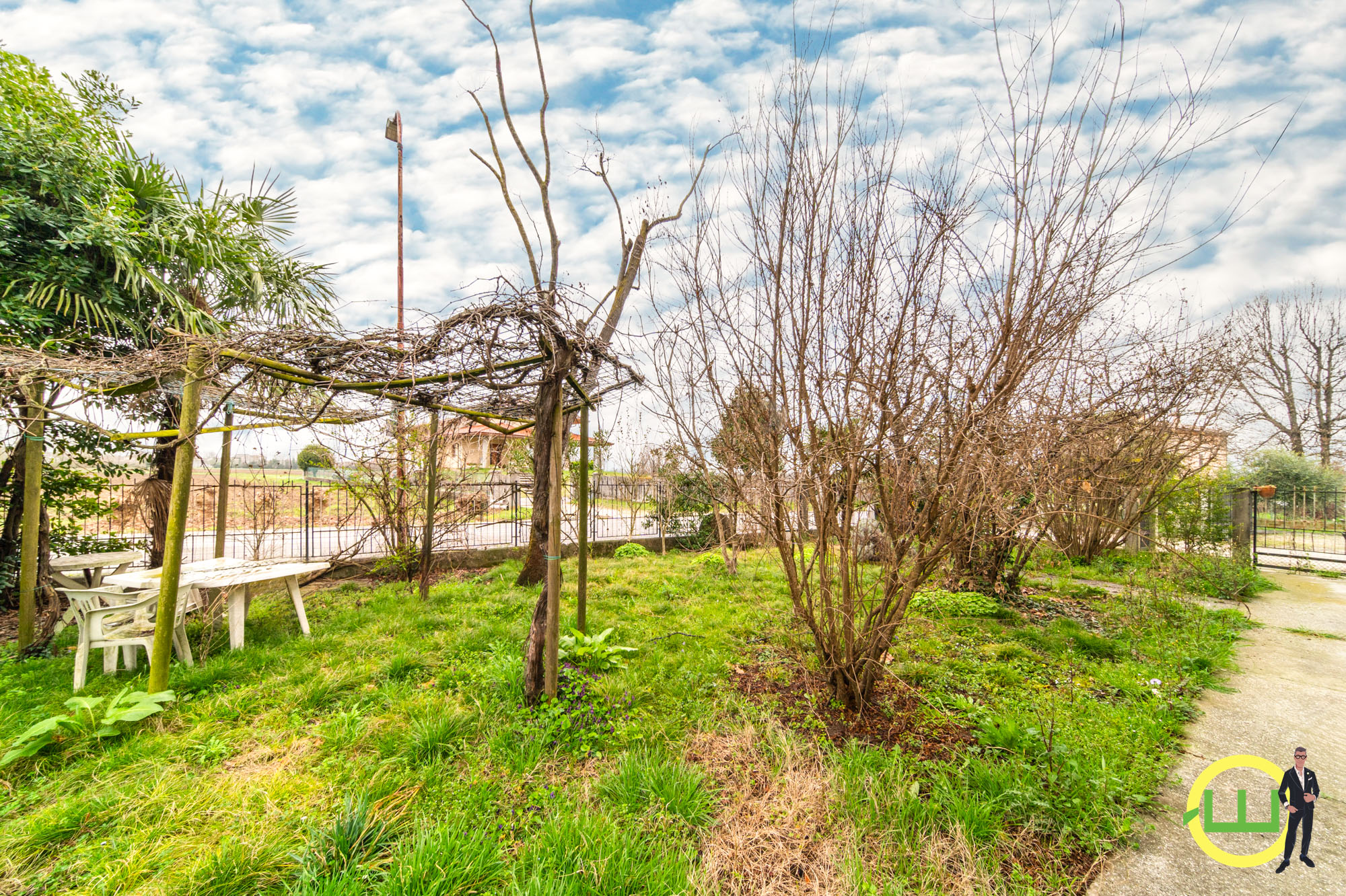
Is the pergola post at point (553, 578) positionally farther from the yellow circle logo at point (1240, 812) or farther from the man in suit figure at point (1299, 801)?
the man in suit figure at point (1299, 801)

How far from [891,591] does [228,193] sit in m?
7.78

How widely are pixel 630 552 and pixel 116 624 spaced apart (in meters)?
6.42

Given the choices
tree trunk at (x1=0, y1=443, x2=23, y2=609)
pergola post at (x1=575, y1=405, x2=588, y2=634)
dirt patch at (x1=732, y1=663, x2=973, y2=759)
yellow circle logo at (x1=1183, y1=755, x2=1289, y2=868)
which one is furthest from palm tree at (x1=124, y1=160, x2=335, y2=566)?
yellow circle logo at (x1=1183, y1=755, x2=1289, y2=868)

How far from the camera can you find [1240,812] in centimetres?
211

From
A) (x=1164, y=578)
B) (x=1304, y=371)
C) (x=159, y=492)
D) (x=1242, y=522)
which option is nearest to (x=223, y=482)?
(x=159, y=492)

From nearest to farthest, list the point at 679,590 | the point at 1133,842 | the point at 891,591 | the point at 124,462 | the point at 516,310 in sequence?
1. the point at 1133,842
2. the point at 516,310
3. the point at 891,591
4. the point at 124,462
5. the point at 679,590

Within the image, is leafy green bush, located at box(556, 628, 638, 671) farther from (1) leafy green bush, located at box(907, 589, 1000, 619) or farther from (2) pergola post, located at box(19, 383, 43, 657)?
(2) pergola post, located at box(19, 383, 43, 657)

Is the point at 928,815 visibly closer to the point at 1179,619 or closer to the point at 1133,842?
the point at 1133,842

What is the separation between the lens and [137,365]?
3.08 metres

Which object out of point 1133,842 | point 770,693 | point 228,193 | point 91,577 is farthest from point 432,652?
point 228,193

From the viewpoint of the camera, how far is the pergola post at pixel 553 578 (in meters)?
2.96

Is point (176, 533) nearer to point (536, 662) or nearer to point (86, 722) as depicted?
point (86, 722)

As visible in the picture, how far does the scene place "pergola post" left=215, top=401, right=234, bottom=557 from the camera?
4.73m

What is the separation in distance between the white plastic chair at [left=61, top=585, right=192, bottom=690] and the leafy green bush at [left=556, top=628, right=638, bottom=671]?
7.96ft
